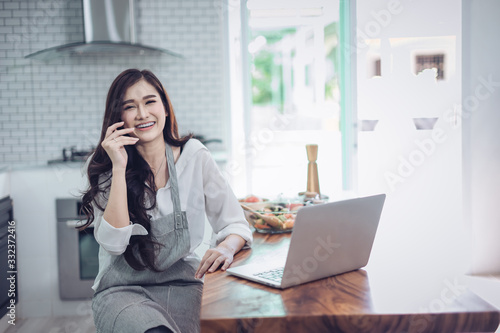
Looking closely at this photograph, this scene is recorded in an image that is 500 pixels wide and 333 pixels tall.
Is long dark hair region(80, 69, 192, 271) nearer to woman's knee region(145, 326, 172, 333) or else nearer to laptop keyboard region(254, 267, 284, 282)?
woman's knee region(145, 326, 172, 333)

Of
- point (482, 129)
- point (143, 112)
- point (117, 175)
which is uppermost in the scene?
point (143, 112)

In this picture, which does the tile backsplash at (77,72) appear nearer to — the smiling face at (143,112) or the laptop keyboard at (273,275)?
the smiling face at (143,112)

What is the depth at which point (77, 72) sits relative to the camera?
12.5 ft

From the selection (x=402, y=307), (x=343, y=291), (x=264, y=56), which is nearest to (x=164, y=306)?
(x=343, y=291)

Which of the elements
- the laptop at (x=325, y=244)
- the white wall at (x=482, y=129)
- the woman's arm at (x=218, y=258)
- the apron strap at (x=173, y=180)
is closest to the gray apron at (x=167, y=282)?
the apron strap at (x=173, y=180)

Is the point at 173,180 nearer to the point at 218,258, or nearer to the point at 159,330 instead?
the point at 218,258

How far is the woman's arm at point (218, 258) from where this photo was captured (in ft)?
4.52

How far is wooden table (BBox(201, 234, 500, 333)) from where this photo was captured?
0.98 metres

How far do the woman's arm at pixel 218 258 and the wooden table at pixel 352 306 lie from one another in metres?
0.12

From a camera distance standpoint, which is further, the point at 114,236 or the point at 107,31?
the point at 107,31

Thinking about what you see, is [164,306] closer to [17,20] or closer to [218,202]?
[218,202]

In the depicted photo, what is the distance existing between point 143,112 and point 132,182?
0.83 feet

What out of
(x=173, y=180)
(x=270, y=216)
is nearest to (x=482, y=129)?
(x=270, y=216)

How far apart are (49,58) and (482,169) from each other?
3.25 metres
